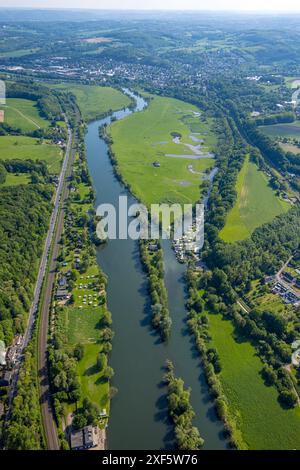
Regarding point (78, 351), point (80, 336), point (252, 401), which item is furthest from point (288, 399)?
point (80, 336)

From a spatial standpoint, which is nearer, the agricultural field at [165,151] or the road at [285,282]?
the road at [285,282]

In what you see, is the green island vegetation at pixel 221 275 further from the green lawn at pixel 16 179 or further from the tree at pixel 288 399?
the green lawn at pixel 16 179

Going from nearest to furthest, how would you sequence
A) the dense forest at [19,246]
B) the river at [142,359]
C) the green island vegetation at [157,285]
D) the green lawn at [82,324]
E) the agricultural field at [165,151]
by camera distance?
the river at [142,359] < the green lawn at [82,324] < the dense forest at [19,246] < the green island vegetation at [157,285] < the agricultural field at [165,151]

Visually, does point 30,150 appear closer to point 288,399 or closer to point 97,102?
point 97,102

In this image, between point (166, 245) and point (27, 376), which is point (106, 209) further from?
point (27, 376)

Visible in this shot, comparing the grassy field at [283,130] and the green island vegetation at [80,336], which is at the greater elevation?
the grassy field at [283,130]

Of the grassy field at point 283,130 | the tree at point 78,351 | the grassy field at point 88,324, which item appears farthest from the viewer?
the grassy field at point 283,130

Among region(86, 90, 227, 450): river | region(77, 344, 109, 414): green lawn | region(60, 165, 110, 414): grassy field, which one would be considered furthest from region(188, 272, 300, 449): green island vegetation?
region(60, 165, 110, 414): grassy field

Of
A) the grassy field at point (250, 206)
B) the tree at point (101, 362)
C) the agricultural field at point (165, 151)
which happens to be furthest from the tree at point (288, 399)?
the agricultural field at point (165, 151)
